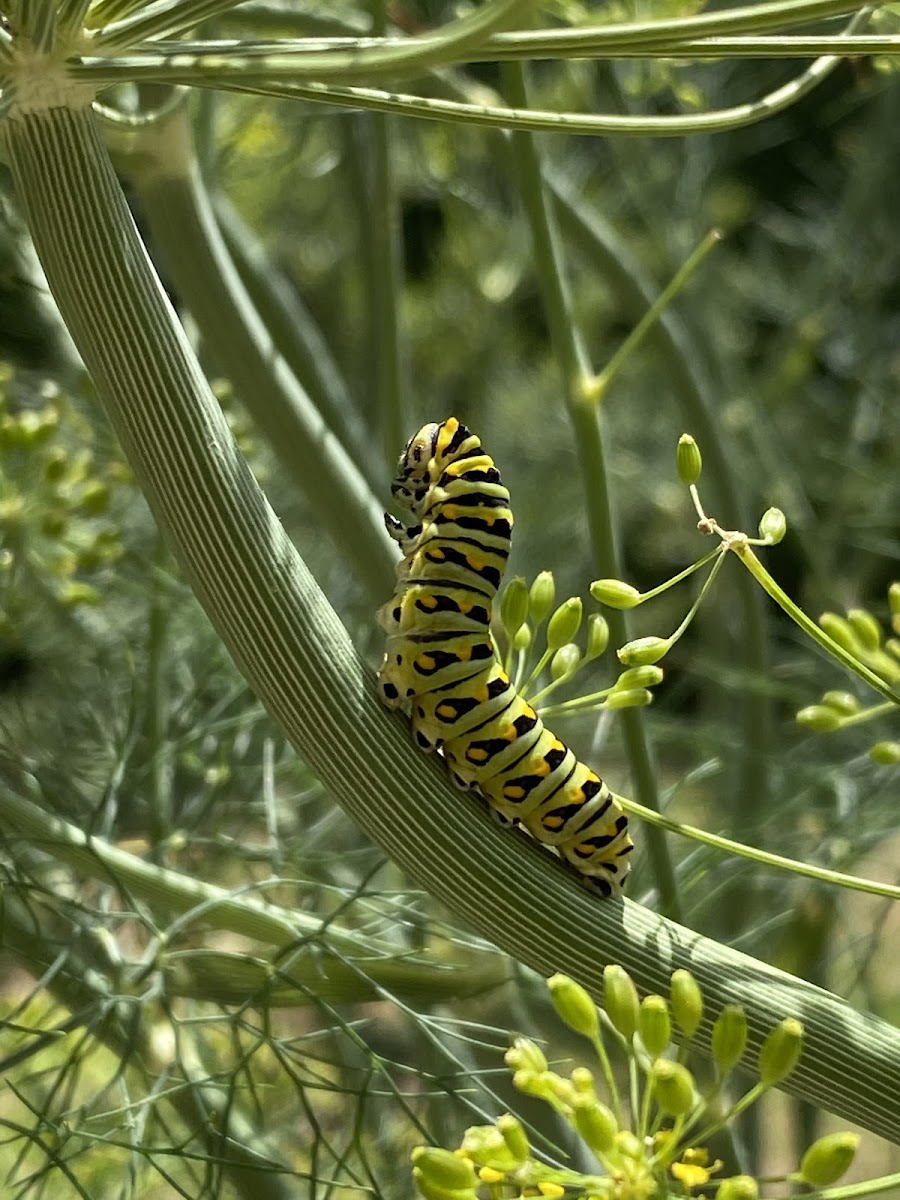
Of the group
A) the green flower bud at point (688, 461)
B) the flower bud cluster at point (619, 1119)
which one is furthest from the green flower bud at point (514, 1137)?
the green flower bud at point (688, 461)

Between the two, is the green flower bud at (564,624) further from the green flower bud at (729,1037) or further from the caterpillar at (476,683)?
the green flower bud at (729,1037)

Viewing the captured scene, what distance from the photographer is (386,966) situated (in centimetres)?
104

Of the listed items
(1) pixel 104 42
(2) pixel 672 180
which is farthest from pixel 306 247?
(1) pixel 104 42

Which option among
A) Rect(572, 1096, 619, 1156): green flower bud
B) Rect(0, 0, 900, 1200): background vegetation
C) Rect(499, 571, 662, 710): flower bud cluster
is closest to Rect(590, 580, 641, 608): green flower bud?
Rect(499, 571, 662, 710): flower bud cluster

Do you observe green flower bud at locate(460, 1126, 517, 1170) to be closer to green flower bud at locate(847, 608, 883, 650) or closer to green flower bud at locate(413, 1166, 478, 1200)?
green flower bud at locate(413, 1166, 478, 1200)

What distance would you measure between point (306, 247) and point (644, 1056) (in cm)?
293

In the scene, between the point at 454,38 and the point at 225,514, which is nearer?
the point at 454,38

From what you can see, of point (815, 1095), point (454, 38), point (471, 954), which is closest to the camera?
point (454, 38)

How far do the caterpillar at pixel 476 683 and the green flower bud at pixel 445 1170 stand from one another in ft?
0.68

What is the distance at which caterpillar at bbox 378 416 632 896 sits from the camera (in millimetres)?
706

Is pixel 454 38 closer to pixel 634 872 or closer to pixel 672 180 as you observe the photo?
pixel 634 872

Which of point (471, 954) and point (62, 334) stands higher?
point (62, 334)

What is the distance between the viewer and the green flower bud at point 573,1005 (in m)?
0.57

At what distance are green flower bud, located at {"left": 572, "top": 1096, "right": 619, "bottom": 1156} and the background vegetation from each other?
15 centimetres
